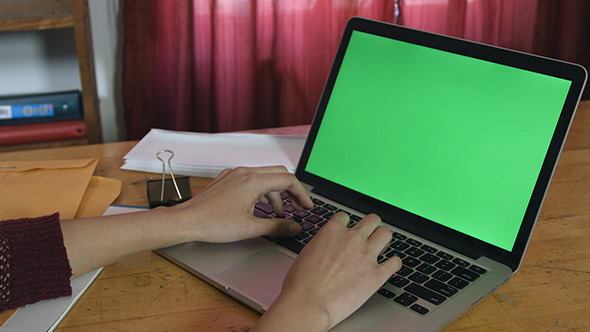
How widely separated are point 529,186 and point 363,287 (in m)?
0.25

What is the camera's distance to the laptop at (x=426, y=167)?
27.7 inches

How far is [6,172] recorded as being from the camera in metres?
1.02

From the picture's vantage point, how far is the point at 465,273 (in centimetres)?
72

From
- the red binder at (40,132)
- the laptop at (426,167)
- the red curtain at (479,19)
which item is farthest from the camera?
the red curtain at (479,19)

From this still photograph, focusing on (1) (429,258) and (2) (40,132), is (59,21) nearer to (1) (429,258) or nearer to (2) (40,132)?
(2) (40,132)

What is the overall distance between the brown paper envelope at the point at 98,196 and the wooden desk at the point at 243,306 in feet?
0.54

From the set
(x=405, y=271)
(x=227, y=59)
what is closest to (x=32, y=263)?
(x=405, y=271)

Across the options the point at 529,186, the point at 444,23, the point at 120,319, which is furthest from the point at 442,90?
the point at 444,23

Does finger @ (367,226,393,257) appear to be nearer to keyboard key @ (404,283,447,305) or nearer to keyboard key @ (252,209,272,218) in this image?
keyboard key @ (404,283,447,305)

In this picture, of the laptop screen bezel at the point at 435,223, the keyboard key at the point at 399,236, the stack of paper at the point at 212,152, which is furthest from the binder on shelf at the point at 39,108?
the keyboard key at the point at 399,236

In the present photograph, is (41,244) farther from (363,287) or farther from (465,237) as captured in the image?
(465,237)

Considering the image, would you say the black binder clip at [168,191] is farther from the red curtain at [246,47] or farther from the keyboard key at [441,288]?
the red curtain at [246,47]

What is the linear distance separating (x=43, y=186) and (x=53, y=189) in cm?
2

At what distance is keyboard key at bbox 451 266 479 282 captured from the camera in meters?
0.71
